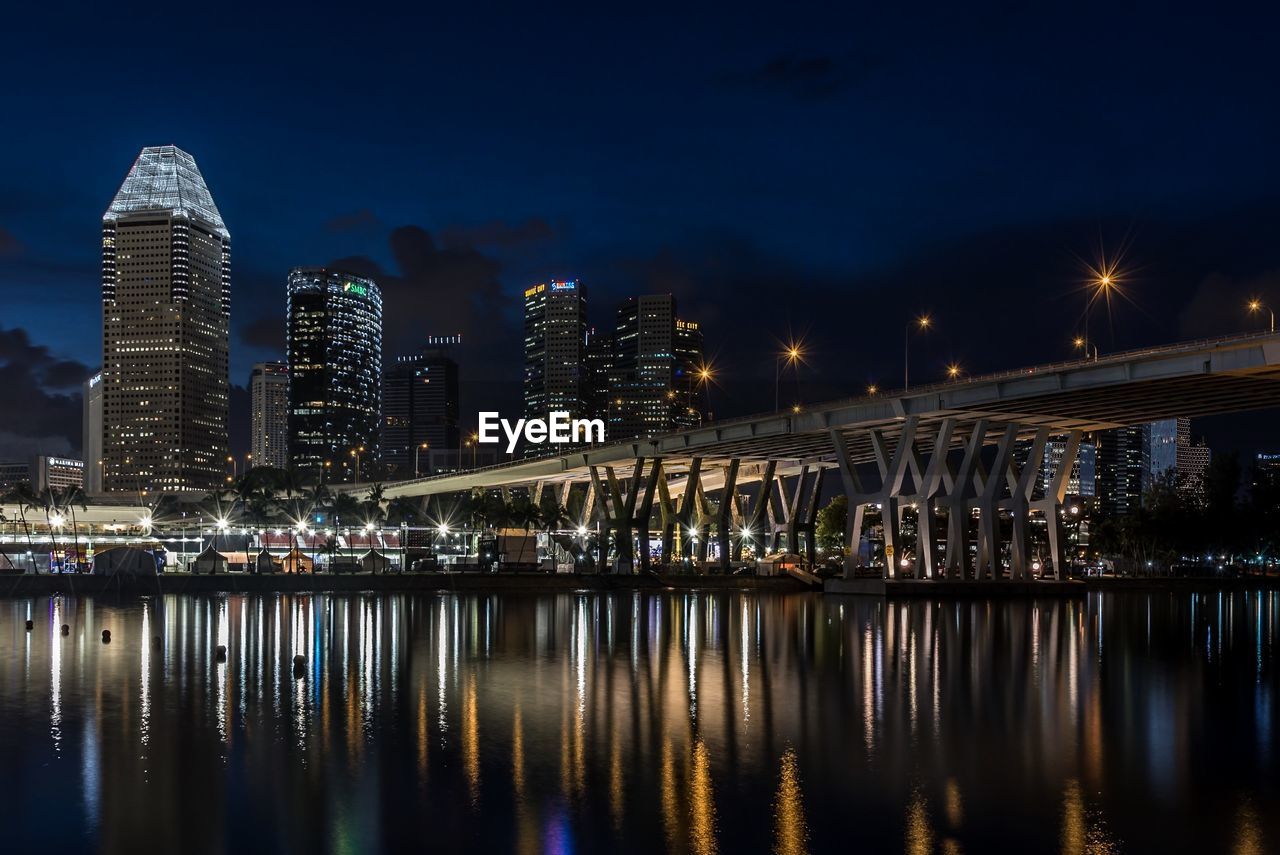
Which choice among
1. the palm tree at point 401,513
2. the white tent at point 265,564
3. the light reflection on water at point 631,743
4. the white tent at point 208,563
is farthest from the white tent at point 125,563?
the palm tree at point 401,513

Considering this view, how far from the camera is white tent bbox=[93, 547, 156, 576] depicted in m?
90.0

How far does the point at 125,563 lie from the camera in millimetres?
91188

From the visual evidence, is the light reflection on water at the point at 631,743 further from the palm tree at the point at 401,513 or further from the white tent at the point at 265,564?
the palm tree at the point at 401,513

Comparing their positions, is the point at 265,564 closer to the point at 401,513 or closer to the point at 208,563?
the point at 208,563

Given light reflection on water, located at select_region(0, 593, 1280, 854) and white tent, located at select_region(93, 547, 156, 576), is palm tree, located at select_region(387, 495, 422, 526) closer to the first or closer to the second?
white tent, located at select_region(93, 547, 156, 576)

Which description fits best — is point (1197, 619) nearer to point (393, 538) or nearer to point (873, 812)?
point (873, 812)

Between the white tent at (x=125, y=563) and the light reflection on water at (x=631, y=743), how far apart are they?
1522 inches

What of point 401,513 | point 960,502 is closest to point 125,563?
point 960,502

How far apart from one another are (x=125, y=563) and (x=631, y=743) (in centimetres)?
7505

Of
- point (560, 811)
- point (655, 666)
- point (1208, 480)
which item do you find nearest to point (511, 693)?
point (655, 666)

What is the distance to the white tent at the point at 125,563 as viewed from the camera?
9000 cm

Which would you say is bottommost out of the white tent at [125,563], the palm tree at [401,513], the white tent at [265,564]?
the white tent at [265,564]

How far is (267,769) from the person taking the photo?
23.8 m

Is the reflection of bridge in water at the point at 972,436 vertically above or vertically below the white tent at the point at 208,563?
above
